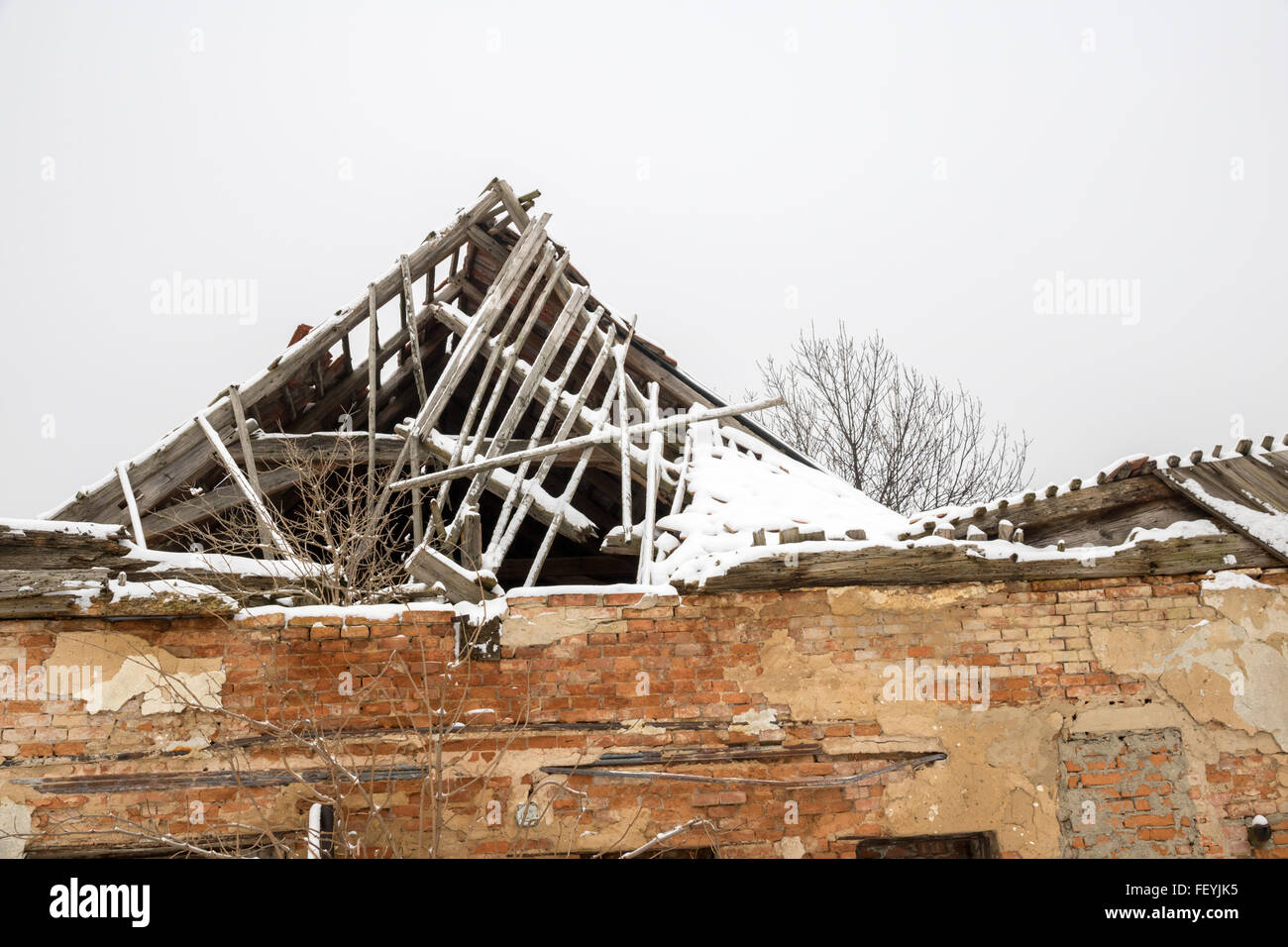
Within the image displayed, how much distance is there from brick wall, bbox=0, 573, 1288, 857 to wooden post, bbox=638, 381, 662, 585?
0.88 m

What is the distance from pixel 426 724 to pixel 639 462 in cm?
322

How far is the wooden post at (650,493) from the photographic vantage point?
6430mm

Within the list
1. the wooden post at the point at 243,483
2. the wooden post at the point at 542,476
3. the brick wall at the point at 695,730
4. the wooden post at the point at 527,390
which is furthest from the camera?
the wooden post at the point at 527,390

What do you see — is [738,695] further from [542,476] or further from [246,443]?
[246,443]

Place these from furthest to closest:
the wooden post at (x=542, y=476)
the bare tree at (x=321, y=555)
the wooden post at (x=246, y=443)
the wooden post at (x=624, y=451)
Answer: the wooden post at (x=246, y=443), the wooden post at (x=542, y=476), the wooden post at (x=624, y=451), the bare tree at (x=321, y=555)

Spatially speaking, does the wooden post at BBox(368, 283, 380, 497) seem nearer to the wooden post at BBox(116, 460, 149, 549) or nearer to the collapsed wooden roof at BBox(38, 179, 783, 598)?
the collapsed wooden roof at BBox(38, 179, 783, 598)

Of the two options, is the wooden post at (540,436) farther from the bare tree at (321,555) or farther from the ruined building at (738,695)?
the ruined building at (738,695)

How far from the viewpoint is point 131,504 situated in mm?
7289

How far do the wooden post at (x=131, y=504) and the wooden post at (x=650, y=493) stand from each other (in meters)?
3.76

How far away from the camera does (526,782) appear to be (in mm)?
5258

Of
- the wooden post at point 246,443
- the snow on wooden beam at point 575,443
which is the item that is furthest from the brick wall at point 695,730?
the wooden post at point 246,443

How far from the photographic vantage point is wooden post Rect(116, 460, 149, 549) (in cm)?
711
